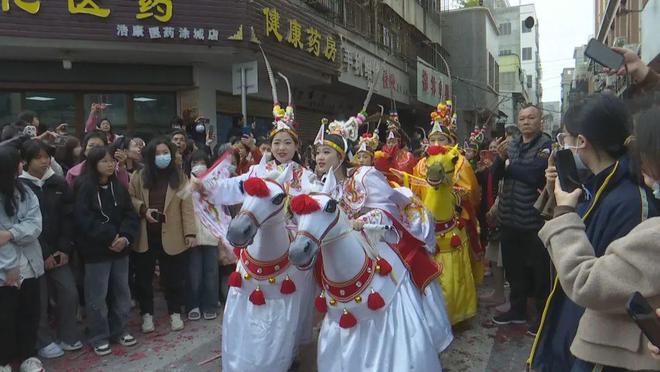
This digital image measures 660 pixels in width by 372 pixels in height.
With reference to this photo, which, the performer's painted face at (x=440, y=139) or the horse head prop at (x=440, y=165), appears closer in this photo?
the horse head prop at (x=440, y=165)

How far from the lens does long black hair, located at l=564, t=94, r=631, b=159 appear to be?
2166 millimetres

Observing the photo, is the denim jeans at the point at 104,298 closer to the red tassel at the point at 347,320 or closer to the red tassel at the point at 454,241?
the red tassel at the point at 347,320

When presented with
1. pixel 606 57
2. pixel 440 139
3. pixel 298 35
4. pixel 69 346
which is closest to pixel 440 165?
pixel 440 139

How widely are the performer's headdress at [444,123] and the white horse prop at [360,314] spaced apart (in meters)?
3.14

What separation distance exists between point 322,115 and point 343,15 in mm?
3304

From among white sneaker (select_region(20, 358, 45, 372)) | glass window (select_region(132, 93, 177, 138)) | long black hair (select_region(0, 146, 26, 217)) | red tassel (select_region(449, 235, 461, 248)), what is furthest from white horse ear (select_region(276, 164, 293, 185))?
glass window (select_region(132, 93, 177, 138))

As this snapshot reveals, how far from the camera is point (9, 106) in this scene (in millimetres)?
9844

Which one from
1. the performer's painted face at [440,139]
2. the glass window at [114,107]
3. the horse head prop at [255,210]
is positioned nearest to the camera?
the horse head prop at [255,210]

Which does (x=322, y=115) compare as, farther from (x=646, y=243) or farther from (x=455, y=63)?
(x=646, y=243)

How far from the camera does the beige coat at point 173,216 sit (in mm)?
5320

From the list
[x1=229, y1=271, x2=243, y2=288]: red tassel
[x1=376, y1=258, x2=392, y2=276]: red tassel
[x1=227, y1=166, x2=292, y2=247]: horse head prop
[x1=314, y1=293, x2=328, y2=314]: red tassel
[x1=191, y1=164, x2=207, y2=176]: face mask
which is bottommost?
[x1=314, y1=293, x2=328, y2=314]: red tassel

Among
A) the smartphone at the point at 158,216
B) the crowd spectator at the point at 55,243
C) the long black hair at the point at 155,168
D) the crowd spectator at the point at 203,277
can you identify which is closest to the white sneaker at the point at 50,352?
the crowd spectator at the point at 55,243

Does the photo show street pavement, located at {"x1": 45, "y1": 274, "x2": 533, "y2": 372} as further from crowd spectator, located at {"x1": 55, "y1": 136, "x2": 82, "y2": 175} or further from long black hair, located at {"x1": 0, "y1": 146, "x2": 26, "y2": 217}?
crowd spectator, located at {"x1": 55, "y1": 136, "x2": 82, "y2": 175}

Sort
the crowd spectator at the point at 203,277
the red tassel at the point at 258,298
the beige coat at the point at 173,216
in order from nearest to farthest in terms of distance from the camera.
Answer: the red tassel at the point at 258,298
the beige coat at the point at 173,216
the crowd spectator at the point at 203,277
